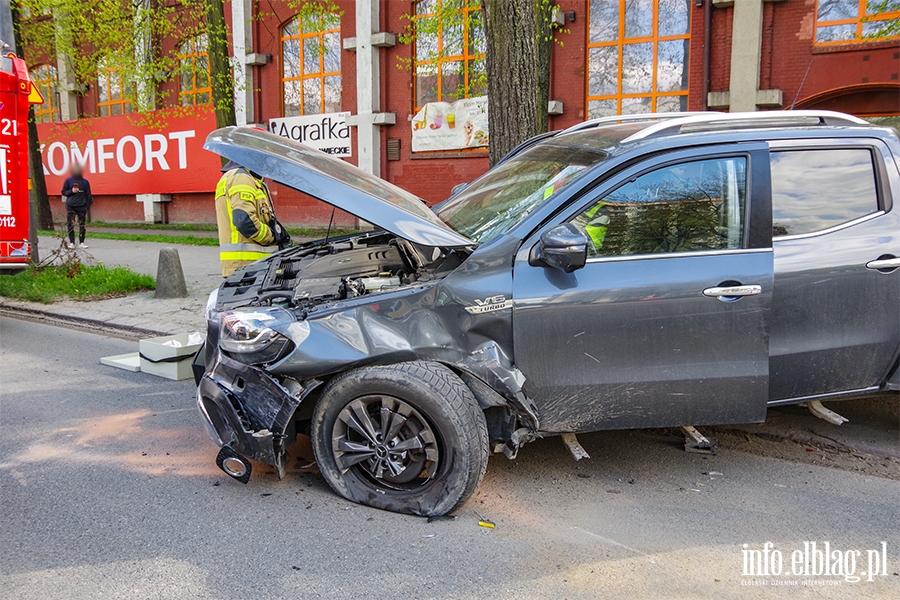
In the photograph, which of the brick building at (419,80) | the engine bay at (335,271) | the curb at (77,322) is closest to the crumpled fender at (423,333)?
the engine bay at (335,271)

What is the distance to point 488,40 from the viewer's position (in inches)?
296

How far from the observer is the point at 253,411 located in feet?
11.9

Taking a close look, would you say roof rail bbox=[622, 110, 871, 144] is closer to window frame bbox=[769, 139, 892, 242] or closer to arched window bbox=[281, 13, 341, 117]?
window frame bbox=[769, 139, 892, 242]

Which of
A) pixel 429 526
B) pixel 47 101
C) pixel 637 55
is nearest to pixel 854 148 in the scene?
pixel 429 526

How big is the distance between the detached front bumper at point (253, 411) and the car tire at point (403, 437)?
0.50 feet

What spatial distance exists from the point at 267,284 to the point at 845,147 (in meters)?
3.26

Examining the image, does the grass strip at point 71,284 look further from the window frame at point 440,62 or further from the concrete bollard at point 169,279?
the window frame at point 440,62

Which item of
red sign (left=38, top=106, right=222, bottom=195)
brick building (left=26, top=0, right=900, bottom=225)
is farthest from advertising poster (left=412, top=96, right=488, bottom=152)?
red sign (left=38, top=106, right=222, bottom=195)

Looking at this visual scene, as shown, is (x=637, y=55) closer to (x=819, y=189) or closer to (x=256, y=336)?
(x=819, y=189)

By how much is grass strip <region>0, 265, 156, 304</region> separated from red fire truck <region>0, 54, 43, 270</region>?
1333mm

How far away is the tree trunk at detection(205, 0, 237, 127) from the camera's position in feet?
41.3

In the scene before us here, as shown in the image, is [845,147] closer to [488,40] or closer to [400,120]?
[488,40]

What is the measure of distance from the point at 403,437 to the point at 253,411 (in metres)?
0.74

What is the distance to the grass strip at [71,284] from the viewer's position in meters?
9.55
